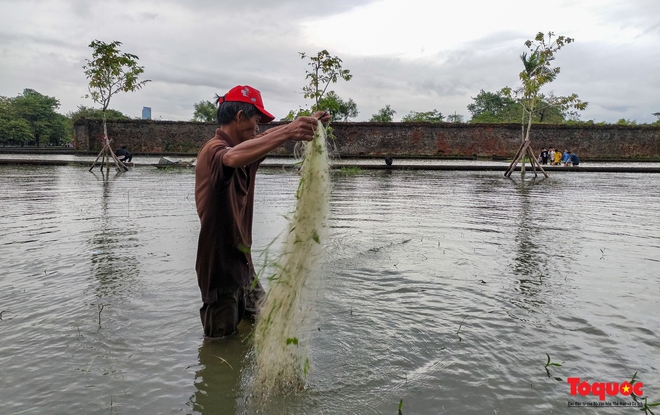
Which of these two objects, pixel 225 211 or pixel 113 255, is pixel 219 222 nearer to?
pixel 225 211

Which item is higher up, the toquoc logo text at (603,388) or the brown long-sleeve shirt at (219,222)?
the brown long-sleeve shirt at (219,222)

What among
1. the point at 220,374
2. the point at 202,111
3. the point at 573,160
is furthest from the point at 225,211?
the point at 202,111

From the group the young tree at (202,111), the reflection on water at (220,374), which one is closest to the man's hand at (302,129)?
the reflection on water at (220,374)

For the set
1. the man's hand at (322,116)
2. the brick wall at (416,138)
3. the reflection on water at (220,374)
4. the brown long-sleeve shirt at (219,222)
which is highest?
the brick wall at (416,138)

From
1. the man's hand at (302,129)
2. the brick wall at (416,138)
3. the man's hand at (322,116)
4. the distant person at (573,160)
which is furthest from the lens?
the brick wall at (416,138)

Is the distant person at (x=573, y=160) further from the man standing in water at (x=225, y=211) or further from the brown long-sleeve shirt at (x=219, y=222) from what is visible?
A: the brown long-sleeve shirt at (x=219, y=222)

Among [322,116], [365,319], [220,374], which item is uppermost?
[322,116]

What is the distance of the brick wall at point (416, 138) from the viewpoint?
36.2 metres

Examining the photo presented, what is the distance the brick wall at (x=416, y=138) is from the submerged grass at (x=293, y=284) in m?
33.1

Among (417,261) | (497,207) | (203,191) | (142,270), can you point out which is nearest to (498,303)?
(417,261)

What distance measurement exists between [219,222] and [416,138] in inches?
1368

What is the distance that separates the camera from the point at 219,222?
10.5ft

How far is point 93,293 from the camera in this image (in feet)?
14.8

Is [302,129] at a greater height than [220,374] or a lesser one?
greater
